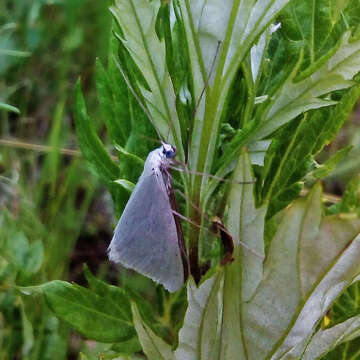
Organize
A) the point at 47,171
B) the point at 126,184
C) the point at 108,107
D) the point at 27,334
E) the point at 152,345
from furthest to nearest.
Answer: the point at 47,171, the point at 27,334, the point at 108,107, the point at 126,184, the point at 152,345

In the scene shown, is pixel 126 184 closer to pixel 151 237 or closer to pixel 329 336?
pixel 151 237

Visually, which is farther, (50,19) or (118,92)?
(50,19)

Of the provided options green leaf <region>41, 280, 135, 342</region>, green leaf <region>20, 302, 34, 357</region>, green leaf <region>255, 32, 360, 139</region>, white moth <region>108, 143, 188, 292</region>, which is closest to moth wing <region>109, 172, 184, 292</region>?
white moth <region>108, 143, 188, 292</region>

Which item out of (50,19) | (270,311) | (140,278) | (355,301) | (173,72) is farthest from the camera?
(50,19)

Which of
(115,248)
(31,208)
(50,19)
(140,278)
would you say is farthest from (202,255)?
(50,19)

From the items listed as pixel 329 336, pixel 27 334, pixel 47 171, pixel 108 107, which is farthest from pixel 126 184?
pixel 47 171

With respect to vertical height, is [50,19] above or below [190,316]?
above

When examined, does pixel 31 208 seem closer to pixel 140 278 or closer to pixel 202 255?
pixel 140 278
